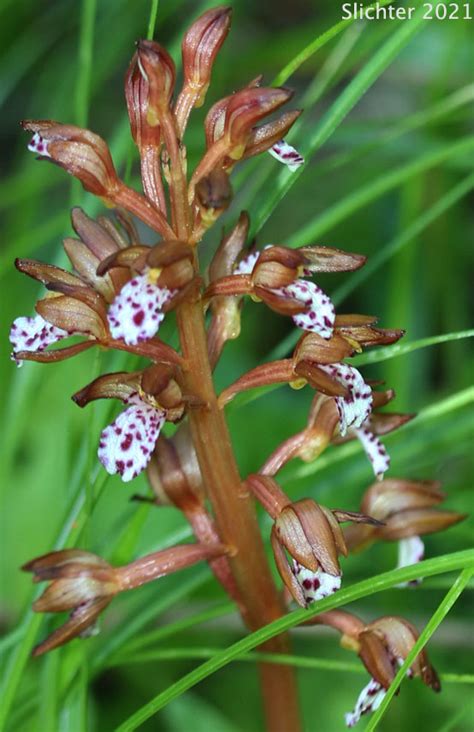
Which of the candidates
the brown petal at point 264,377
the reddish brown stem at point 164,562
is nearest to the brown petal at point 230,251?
the brown petal at point 264,377

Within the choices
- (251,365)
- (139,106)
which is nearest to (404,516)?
(139,106)

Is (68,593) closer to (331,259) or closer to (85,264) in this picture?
(85,264)

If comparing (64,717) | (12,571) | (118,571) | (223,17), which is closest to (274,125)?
(223,17)

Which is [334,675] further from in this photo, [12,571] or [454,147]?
[454,147]

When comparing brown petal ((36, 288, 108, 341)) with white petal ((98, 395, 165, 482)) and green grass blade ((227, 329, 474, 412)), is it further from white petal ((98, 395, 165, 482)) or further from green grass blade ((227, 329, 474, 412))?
green grass blade ((227, 329, 474, 412))

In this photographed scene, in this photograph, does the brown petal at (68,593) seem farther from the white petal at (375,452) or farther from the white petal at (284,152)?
the white petal at (284,152)

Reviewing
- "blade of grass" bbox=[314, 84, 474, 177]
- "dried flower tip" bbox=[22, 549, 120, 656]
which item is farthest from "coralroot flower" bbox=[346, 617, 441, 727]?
"blade of grass" bbox=[314, 84, 474, 177]
